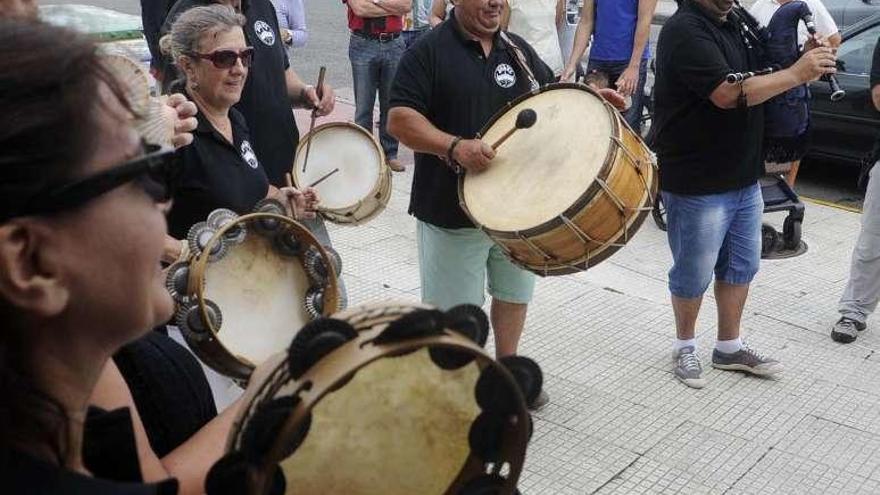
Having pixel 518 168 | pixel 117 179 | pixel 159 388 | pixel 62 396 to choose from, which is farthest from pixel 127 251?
pixel 518 168

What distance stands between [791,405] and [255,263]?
311cm

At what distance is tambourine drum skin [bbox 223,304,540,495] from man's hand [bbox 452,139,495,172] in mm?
2390

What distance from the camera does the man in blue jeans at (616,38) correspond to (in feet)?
24.3

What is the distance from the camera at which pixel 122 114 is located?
1155 millimetres

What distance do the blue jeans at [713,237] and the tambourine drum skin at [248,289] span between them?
2.50 meters

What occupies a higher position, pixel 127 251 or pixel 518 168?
pixel 127 251

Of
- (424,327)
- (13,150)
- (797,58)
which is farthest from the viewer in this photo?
(797,58)

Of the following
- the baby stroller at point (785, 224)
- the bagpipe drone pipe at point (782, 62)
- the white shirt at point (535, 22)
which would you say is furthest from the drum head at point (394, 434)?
the white shirt at point (535, 22)

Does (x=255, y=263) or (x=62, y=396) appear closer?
(x=62, y=396)

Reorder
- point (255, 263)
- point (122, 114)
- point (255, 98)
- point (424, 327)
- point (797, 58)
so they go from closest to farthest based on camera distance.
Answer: point (122, 114), point (424, 327), point (255, 263), point (255, 98), point (797, 58)

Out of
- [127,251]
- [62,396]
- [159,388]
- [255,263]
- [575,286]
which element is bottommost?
[575,286]

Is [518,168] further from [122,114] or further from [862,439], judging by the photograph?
[122,114]

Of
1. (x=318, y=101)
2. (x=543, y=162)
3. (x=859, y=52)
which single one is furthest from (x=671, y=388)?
(x=859, y=52)

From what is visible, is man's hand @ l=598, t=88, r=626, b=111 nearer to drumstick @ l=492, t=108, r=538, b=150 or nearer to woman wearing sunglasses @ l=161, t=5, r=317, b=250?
drumstick @ l=492, t=108, r=538, b=150
